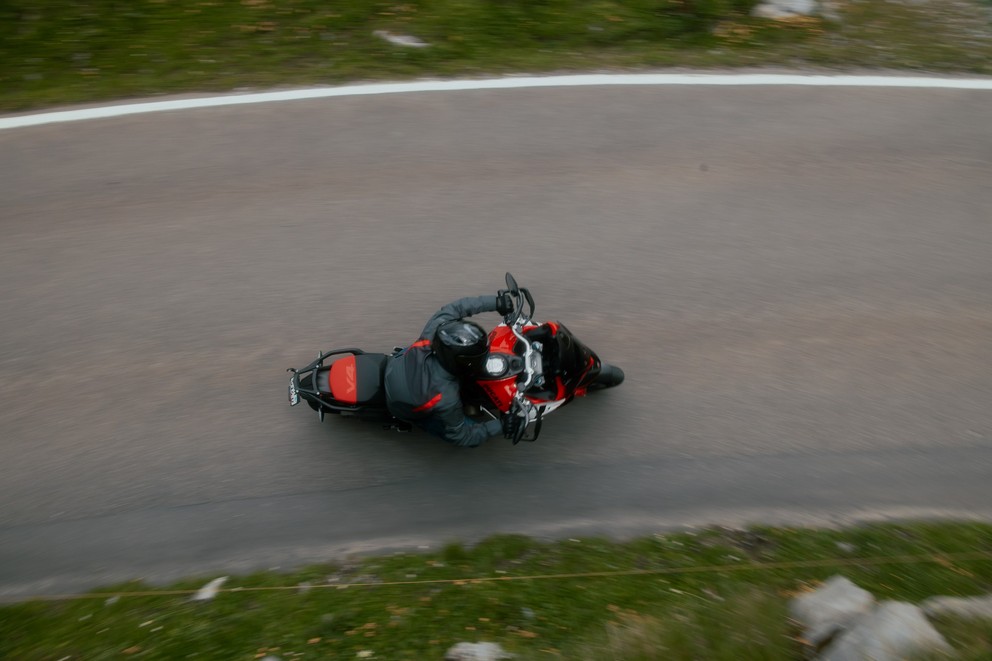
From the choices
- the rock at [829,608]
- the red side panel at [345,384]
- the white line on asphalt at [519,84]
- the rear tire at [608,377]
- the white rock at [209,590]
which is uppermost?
the white line on asphalt at [519,84]

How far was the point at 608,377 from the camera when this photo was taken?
271 inches

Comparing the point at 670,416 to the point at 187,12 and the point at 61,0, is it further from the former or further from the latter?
the point at 61,0

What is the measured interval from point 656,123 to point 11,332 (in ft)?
24.6

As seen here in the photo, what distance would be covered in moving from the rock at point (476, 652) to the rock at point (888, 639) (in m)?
2.24

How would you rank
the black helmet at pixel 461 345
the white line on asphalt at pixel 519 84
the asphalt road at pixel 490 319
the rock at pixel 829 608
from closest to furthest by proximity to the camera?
the rock at pixel 829 608 < the black helmet at pixel 461 345 < the asphalt road at pixel 490 319 < the white line on asphalt at pixel 519 84

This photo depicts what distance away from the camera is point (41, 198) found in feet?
28.6

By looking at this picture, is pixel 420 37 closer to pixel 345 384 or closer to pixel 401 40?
pixel 401 40

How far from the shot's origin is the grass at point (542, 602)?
5496mm

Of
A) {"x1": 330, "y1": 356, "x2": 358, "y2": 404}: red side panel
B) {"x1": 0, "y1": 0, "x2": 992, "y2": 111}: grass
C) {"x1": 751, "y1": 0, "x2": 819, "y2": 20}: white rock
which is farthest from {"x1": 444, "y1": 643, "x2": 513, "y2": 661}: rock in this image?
{"x1": 751, "y1": 0, "x2": 819, "y2": 20}: white rock

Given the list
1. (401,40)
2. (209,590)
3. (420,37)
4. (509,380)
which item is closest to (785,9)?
(420,37)

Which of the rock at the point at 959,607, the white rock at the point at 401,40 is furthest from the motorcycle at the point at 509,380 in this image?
the white rock at the point at 401,40

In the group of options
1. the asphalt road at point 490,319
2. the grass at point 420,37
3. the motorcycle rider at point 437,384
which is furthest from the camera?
the grass at point 420,37

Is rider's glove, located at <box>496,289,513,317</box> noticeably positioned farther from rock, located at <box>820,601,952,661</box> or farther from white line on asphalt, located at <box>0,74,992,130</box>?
white line on asphalt, located at <box>0,74,992,130</box>

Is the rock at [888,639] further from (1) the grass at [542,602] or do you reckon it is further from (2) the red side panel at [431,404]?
(2) the red side panel at [431,404]
